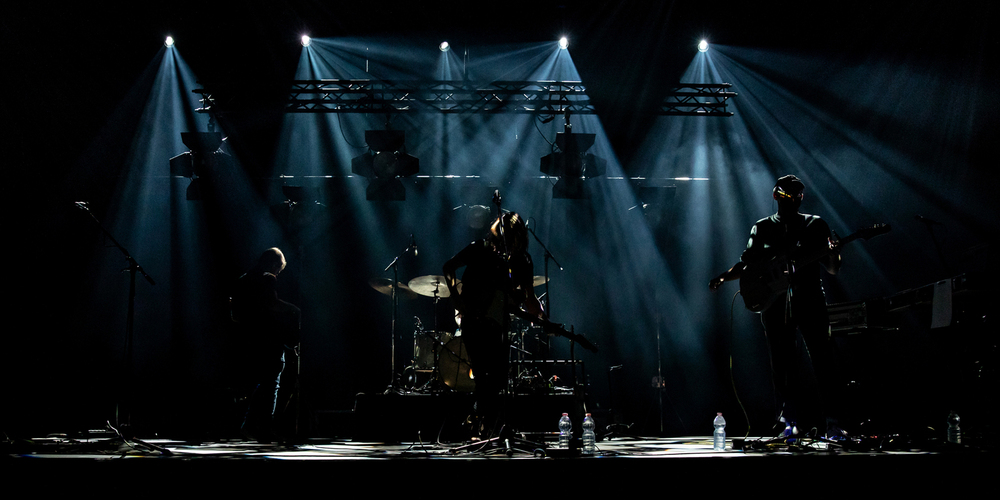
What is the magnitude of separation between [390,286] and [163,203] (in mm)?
4329

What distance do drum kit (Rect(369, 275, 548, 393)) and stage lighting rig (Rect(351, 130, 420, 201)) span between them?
4.53 feet

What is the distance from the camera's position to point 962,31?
23.4ft

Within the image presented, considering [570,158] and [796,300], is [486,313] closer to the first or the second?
[796,300]

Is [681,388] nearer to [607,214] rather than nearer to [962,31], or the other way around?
[607,214]

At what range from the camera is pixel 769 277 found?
458 centimetres

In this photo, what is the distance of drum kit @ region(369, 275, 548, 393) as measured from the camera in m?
6.77

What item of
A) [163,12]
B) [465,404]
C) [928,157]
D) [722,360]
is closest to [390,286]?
[465,404]

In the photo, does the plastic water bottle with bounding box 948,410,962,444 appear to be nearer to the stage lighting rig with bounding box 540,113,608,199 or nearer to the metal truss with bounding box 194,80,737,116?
the metal truss with bounding box 194,80,737,116

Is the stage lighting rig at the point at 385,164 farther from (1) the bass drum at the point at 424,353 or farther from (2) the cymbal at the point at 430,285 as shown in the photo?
(1) the bass drum at the point at 424,353

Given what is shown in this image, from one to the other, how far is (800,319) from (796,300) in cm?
14

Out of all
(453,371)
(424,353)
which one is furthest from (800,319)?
(424,353)

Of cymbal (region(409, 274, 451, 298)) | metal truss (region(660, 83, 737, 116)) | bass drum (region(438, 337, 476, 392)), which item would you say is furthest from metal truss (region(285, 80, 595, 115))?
bass drum (region(438, 337, 476, 392))

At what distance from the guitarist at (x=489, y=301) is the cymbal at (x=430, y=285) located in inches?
108

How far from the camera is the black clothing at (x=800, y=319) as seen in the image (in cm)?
445
